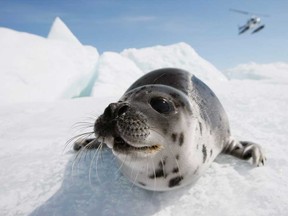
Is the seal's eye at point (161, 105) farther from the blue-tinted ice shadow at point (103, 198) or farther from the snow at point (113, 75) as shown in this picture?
the snow at point (113, 75)

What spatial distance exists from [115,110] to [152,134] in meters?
0.21

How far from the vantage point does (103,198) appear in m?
1.91

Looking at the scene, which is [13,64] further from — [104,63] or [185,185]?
[185,185]

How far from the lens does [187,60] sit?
2183cm

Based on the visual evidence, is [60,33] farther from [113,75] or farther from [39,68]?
[39,68]

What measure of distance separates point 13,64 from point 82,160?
10656 mm

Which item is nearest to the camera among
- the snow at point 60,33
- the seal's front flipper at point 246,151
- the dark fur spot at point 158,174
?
the dark fur spot at point 158,174

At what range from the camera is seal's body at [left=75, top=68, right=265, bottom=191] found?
5.14 ft

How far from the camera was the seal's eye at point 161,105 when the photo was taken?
1.77 metres

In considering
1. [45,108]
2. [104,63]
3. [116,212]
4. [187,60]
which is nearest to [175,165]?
[116,212]

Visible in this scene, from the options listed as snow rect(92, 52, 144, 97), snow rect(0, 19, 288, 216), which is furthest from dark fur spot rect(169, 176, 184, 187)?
snow rect(92, 52, 144, 97)

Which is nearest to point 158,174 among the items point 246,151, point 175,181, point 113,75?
point 175,181

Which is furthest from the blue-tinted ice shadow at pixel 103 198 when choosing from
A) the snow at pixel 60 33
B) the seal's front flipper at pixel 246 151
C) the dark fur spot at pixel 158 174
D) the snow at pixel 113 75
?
the snow at pixel 60 33

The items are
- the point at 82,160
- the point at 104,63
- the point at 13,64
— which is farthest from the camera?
the point at 104,63
